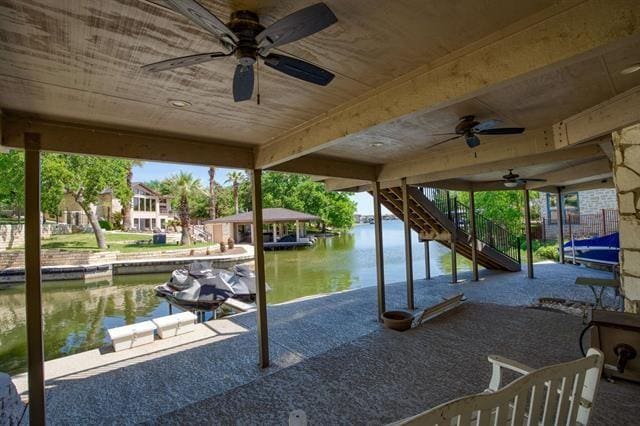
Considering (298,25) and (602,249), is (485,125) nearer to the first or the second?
(298,25)

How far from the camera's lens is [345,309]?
22.8 ft

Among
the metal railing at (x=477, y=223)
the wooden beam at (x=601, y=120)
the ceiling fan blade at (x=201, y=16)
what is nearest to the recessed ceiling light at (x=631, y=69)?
the wooden beam at (x=601, y=120)

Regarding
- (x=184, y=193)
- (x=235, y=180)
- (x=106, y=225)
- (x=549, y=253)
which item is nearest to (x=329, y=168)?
(x=549, y=253)

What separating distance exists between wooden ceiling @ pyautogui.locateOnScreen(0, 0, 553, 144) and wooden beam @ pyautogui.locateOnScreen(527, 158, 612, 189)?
6721 millimetres

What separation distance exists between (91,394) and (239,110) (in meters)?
3.66

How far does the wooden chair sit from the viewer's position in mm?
1159

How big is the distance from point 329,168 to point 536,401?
4.47m

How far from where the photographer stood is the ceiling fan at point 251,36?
1.37 m

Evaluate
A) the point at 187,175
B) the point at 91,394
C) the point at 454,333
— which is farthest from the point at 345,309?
the point at 187,175

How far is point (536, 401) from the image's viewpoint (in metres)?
1.43

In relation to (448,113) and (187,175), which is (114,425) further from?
(187,175)

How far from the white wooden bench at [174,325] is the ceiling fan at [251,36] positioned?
495cm

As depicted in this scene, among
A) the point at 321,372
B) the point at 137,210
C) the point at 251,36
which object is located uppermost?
the point at 137,210

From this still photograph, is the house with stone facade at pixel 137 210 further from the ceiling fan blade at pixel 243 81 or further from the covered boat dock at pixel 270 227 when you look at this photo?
the ceiling fan blade at pixel 243 81
